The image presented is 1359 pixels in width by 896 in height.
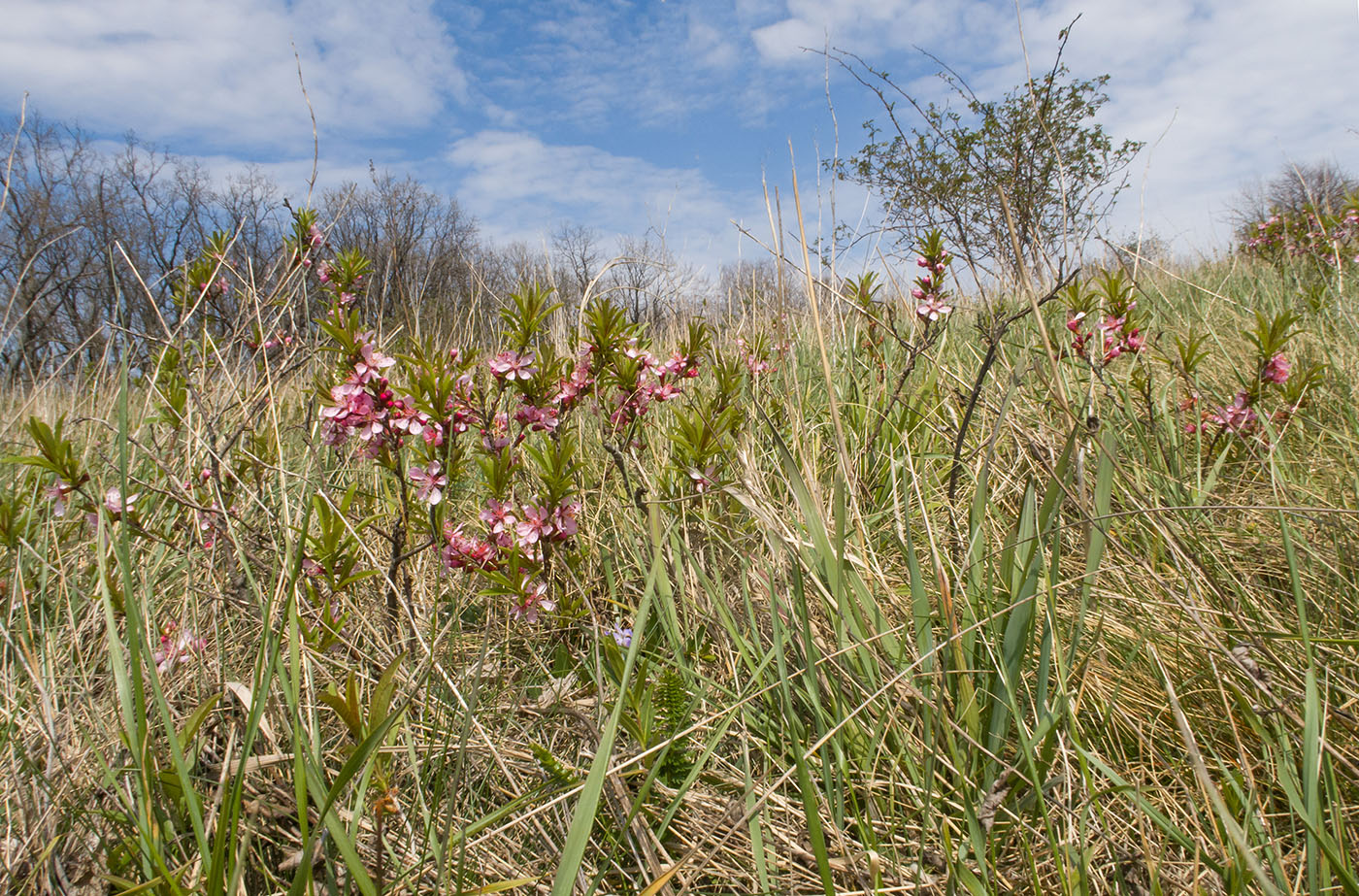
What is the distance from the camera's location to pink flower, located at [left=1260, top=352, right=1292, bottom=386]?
1924 mm

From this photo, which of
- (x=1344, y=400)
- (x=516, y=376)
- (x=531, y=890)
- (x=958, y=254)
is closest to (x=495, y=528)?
(x=516, y=376)

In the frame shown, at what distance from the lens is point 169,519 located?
211 centimetres

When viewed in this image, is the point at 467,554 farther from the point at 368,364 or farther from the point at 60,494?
the point at 60,494

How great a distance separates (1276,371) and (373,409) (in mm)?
2546

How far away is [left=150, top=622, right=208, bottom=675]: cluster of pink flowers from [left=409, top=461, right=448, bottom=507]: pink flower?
22.7 inches

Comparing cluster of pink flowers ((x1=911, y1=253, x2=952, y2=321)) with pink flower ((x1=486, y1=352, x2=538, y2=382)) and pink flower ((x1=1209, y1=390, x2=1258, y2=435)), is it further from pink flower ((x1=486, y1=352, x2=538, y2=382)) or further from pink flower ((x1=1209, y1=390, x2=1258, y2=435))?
pink flower ((x1=486, y1=352, x2=538, y2=382))

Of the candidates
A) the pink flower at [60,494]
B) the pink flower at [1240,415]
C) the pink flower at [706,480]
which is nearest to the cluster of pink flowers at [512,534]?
the pink flower at [706,480]

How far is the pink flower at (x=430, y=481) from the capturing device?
60.3 inches

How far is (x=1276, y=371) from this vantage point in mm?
1934

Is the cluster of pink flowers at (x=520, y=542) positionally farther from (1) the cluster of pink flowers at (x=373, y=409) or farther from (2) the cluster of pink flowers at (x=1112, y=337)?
(2) the cluster of pink flowers at (x=1112, y=337)

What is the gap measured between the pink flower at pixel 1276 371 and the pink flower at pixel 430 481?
238 centimetres

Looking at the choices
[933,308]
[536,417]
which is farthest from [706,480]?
[933,308]

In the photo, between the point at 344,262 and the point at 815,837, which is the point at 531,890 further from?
the point at 344,262

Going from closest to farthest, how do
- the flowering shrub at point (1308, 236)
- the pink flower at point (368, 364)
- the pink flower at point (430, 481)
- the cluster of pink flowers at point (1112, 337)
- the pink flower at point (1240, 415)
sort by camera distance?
1. the pink flower at point (368, 364)
2. the pink flower at point (430, 481)
3. the pink flower at point (1240, 415)
4. the cluster of pink flowers at point (1112, 337)
5. the flowering shrub at point (1308, 236)
